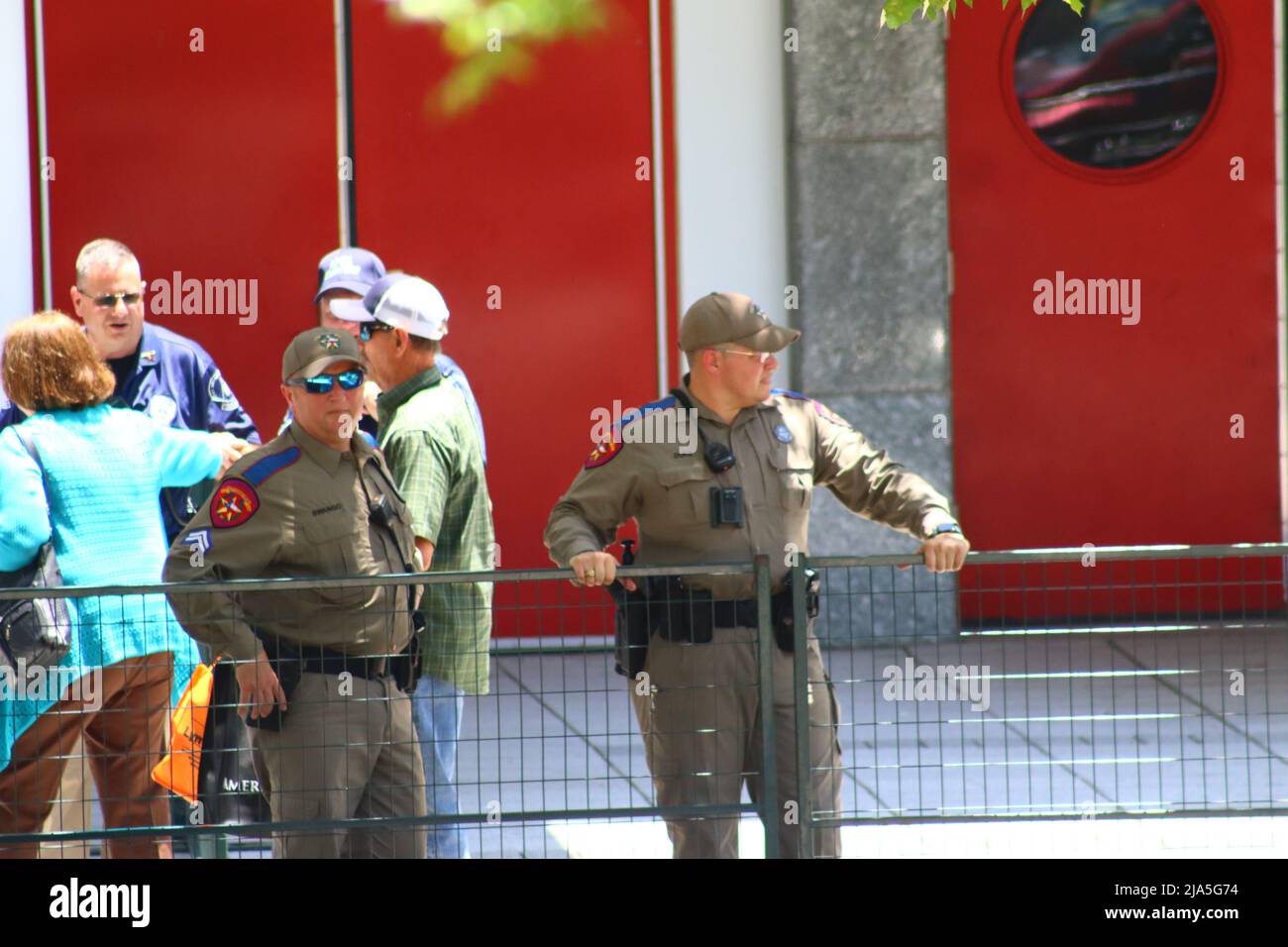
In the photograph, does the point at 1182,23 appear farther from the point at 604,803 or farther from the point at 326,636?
the point at 326,636

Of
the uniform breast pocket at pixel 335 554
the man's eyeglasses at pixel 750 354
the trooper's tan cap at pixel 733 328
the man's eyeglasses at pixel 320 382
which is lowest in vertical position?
the uniform breast pocket at pixel 335 554

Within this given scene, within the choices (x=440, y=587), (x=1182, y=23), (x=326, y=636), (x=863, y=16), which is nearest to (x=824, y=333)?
(x=863, y=16)

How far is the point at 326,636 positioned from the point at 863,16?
5.88m

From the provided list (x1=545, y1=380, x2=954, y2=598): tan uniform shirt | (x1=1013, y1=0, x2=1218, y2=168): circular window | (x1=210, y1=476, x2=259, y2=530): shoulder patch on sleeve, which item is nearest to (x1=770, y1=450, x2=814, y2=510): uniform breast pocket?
(x1=545, y1=380, x2=954, y2=598): tan uniform shirt

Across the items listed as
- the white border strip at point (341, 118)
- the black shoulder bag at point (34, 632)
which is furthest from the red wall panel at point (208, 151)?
the black shoulder bag at point (34, 632)

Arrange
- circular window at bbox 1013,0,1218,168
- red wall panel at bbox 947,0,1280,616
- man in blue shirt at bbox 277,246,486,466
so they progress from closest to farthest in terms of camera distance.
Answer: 1. man in blue shirt at bbox 277,246,486,466
2. circular window at bbox 1013,0,1218,168
3. red wall panel at bbox 947,0,1280,616

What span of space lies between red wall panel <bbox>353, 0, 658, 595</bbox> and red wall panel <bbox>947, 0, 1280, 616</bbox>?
180 centimetres

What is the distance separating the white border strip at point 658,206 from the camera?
1011 cm

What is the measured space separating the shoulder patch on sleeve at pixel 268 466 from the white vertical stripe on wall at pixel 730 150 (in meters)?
5.02

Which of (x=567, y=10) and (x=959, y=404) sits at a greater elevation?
(x=567, y=10)

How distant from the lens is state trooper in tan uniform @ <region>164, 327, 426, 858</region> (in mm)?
5293

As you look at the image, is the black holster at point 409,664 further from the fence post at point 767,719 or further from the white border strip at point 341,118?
the white border strip at point 341,118

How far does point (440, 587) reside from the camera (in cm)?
611

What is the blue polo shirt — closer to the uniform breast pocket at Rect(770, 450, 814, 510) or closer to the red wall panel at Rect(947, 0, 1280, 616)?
the uniform breast pocket at Rect(770, 450, 814, 510)
